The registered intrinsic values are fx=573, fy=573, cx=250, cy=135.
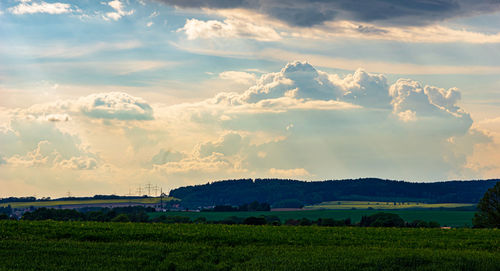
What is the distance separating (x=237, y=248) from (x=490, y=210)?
57.8 meters

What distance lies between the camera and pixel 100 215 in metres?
108

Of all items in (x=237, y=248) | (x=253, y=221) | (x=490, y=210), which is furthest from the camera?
(x=253, y=221)

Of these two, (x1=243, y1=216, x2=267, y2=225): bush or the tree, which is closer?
the tree

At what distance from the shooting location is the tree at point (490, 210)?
265ft

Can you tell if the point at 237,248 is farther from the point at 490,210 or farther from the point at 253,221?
the point at 490,210

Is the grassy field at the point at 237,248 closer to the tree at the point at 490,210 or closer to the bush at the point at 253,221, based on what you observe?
the tree at the point at 490,210

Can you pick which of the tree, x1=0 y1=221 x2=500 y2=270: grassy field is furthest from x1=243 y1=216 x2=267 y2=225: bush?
x1=0 y1=221 x2=500 y2=270: grassy field

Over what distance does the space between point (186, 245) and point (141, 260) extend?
15.2ft

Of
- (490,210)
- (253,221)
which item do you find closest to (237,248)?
(253,221)

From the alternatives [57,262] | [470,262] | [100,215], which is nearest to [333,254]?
[470,262]

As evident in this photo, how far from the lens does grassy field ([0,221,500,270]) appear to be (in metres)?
31.8

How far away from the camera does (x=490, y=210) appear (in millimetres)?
82000

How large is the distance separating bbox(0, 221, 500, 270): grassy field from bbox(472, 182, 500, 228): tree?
124 ft

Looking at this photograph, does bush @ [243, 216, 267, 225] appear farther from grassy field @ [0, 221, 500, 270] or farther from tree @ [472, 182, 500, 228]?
grassy field @ [0, 221, 500, 270]
